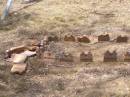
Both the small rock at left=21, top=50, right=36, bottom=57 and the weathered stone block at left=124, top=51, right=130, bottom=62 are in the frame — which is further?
the small rock at left=21, top=50, right=36, bottom=57

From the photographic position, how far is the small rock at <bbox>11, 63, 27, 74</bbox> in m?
6.49

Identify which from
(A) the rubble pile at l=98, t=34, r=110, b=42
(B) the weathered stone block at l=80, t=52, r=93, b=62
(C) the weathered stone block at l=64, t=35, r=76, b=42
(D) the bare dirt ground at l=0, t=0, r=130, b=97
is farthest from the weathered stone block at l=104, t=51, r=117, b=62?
(C) the weathered stone block at l=64, t=35, r=76, b=42

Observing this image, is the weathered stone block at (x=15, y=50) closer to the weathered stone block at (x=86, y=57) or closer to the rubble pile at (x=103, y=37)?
the weathered stone block at (x=86, y=57)

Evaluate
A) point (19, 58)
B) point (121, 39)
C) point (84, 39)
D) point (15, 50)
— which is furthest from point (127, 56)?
point (15, 50)

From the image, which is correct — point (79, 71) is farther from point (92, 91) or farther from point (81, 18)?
point (81, 18)

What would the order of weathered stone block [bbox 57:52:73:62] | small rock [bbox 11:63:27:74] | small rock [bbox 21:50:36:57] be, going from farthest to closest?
1. small rock [bbox 21:50:36:57]
2. weathered stone block [bbox 57:52:73:62]
3. small rock [bbox 11:63:27:74]

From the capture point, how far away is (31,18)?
927 centimetres

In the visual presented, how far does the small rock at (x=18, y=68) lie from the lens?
6491mm

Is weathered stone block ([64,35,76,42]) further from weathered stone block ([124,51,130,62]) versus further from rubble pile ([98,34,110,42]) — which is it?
weathered stone block ([124,51,130,62])

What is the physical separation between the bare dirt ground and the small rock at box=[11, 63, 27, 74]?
79 millimetres

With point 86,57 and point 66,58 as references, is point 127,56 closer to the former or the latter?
point 86,57

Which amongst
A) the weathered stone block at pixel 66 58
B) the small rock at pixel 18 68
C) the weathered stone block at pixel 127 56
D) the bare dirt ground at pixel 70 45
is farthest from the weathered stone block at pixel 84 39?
the small rock at pixel 18 68

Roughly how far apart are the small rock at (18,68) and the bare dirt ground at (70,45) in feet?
0.26

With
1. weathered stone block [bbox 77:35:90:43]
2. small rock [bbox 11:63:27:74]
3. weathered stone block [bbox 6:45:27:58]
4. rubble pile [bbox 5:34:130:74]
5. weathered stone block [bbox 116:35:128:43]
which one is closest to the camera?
small rock [bbox 11:63:27:74]
